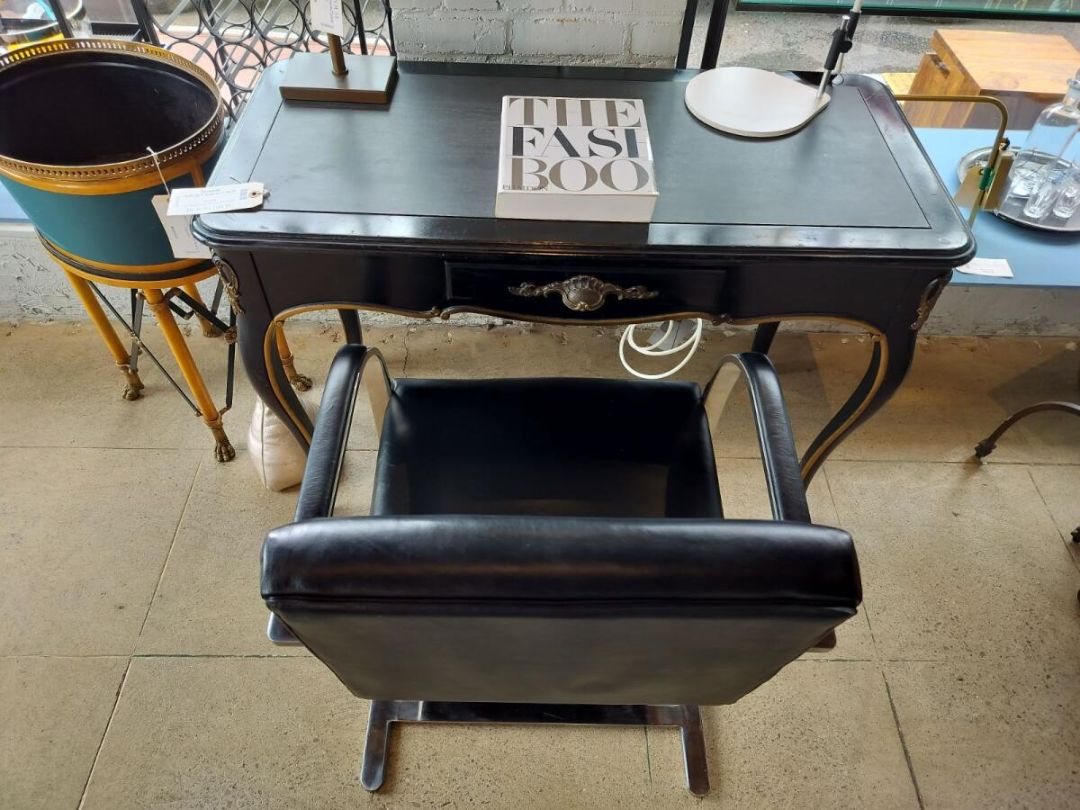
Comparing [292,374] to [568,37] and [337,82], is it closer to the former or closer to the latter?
[337,82]

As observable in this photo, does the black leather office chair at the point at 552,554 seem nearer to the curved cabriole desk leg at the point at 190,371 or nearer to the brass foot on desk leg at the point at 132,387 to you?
the curved cabriole desk leg at the point at 190,371

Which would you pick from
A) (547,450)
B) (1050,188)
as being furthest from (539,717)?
(1050,188)

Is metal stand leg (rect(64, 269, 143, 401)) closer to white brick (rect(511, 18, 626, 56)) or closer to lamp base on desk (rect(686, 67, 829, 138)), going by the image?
white brick (rect(511, 18, 626, 56))

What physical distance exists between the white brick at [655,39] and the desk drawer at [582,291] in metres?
0.60

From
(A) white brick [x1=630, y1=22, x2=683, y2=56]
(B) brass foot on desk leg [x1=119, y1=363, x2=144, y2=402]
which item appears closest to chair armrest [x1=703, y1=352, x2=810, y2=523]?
(A) white brick [x1=630, y1=22, x2=683, y2=56]

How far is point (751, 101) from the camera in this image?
1.17 metres

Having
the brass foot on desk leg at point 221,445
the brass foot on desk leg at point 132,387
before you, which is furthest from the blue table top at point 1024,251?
the brass foot on desk leg at point 132,387

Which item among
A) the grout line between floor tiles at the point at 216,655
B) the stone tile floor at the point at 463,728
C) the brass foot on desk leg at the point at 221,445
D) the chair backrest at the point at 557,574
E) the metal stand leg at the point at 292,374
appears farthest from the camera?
the metal stand leg at the point at 292,374

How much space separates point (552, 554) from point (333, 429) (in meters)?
0.52

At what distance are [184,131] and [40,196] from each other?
12.9 inches

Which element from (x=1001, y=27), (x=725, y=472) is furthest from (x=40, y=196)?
(x=1001, y=27)

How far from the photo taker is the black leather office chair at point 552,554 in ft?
1.68

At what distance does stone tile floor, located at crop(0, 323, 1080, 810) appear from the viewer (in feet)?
4.02

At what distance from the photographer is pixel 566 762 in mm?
1251
